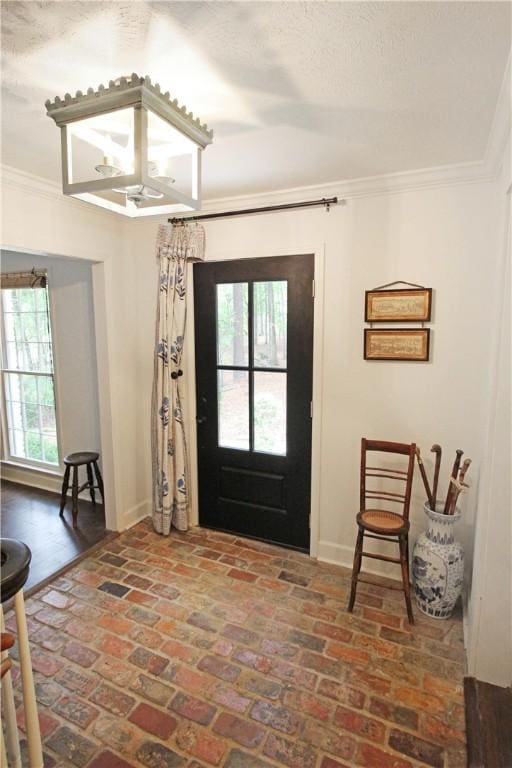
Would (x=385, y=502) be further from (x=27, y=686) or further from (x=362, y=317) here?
(x=27, y=686)

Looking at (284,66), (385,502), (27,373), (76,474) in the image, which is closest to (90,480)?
(76,474)

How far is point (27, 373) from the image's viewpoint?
405cm

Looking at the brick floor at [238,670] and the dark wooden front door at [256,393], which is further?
the dark wooden front door at [256,393]

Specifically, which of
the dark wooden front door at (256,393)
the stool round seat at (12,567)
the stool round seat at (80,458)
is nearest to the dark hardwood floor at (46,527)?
the stool round seat at (80,458)

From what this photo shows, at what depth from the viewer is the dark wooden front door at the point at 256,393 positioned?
273 centimetres

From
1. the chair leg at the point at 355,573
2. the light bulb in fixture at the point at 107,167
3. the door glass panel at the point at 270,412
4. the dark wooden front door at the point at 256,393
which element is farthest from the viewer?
the door glass panel at the point at 270,412

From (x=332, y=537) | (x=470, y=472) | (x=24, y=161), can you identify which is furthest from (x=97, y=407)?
(x=470, y=472)

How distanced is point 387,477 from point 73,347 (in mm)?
2818

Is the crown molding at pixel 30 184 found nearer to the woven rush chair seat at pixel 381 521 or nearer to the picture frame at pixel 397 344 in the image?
the picture frame at pixel 397 344

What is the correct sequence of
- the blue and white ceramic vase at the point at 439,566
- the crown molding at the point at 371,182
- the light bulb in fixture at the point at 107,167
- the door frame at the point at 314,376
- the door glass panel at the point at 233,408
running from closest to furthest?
the light bulb in fixture at the point at 107,167 → the crown molding at the point at 371,182 → the blue and white ceramic vase at the point at 439,566 → the door frame at the point at 314,376 → the door glass panel at the point at 233,408

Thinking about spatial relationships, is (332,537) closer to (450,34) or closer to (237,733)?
(237,733)

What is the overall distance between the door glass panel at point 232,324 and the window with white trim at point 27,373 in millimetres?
1839

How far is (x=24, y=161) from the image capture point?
216 centimetres

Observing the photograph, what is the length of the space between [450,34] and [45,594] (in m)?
3.23
